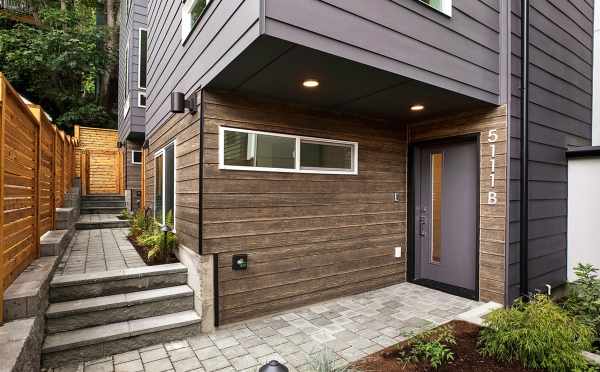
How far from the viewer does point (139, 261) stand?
3986mm

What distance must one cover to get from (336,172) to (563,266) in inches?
144

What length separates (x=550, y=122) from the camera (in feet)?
14.1

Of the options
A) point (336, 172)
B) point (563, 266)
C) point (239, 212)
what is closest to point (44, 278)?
point (239, 212)

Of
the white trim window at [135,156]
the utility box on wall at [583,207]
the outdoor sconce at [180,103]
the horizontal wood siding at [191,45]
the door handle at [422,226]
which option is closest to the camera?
the horizontal wood siding at [191,45]

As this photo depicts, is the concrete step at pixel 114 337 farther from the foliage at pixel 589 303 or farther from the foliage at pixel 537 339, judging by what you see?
the foliage at pixel 589 303

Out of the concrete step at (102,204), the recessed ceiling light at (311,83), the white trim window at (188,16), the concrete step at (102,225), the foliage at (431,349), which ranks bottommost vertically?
the foliage at (431,349)

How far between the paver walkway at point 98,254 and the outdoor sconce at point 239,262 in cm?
127

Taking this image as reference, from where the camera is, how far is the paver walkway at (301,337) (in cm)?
264

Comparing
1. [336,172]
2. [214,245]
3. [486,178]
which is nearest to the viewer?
[214,245]

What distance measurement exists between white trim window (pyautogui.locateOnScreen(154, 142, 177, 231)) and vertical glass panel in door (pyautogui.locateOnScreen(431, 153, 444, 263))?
A: 3656 mm

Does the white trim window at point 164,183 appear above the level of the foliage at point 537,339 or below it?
above

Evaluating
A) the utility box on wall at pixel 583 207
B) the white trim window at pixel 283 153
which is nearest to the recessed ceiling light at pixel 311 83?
the white trim window at pixel 283 153

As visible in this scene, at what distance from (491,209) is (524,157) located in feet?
2.33

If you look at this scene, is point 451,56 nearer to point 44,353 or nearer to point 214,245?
point 214,245
